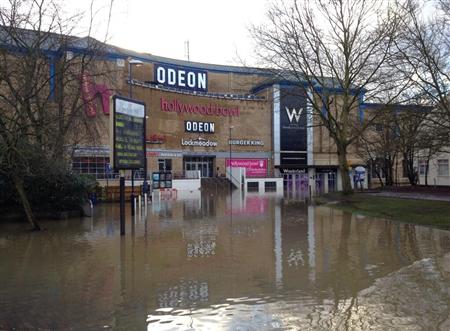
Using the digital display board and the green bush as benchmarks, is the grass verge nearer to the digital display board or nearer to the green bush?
the digital display board

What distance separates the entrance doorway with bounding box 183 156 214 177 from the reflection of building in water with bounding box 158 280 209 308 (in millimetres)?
65731

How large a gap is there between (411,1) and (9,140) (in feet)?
59.5

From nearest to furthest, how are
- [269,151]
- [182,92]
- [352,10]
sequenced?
[352,10] → [182,92] → [269,151]

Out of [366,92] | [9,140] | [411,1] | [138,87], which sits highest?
[138,87]

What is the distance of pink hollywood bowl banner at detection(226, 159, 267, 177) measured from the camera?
7735cm

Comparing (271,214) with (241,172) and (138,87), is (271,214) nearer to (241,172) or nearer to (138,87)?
(241,172)

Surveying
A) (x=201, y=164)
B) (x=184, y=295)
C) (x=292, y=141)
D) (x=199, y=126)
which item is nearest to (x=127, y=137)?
(x=184, y=295)

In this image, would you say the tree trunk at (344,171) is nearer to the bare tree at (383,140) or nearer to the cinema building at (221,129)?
the bare tree at (383,140)

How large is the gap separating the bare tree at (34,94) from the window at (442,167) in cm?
4172

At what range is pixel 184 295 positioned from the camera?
7531 mm

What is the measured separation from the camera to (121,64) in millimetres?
65000

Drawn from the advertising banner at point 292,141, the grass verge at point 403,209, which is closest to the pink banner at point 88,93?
the grass verge at point 403,209

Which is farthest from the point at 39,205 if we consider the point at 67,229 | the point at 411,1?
the point at 411,1

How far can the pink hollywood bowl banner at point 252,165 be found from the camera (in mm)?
77350
